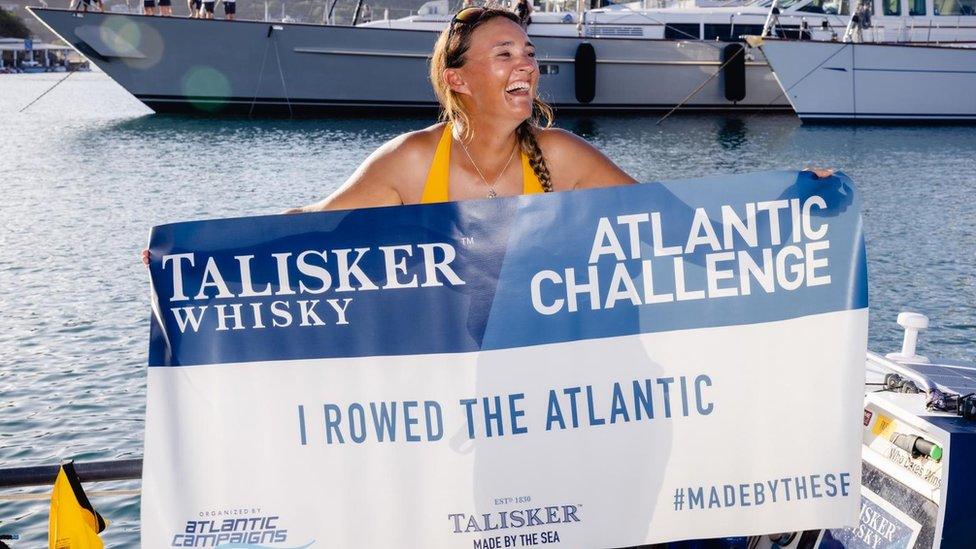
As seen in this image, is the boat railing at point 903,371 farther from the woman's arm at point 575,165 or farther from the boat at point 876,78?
the boat at point 876,78

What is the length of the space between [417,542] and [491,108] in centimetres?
133

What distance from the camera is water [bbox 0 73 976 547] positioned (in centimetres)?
965

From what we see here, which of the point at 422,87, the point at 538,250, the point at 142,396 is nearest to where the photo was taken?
the point at 538,250

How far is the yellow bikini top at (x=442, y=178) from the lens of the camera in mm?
3479

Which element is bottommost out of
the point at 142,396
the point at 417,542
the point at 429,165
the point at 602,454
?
the point at 142,396

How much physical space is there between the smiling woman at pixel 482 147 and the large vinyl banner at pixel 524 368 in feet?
0.56

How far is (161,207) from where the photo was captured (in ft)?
67.9

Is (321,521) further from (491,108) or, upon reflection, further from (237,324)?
(491,108)

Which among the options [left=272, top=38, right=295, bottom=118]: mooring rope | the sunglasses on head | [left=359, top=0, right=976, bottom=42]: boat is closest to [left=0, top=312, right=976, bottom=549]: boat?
the sunglasses on head

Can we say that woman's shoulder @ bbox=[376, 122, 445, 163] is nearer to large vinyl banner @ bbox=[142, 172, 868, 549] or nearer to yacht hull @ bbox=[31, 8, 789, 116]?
large vinyl banner @ bbox=[142, 172, 868, 549]

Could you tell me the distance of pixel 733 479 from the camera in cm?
335

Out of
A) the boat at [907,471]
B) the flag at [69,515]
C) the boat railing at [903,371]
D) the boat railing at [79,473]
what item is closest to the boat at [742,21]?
the boat railing at [903,371]

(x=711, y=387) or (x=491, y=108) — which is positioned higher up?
(x=491, y=108)

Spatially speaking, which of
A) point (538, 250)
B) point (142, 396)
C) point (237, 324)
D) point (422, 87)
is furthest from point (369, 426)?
point (422, 87)
